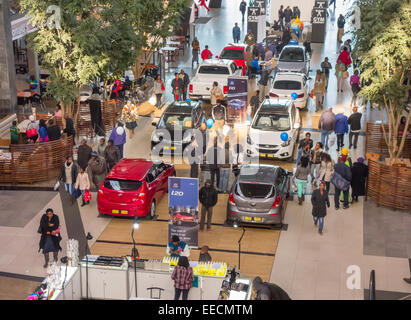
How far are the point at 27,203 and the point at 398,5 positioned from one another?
37.7 ft

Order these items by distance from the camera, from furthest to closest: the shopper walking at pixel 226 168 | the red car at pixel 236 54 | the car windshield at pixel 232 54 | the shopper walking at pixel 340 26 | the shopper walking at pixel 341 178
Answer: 1. the shopper walking at pixel 340 26
2. the car windshield at pixel 232 54
3. the red car at pixel 236 54
4. the shopper walking at pixel 226 168
5. the shopper walking at pixel 341 178

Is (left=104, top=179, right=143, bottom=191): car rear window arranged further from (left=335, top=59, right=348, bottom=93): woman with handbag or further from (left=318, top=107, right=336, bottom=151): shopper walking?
(left=335, top=59, right=348, bottom=93): woman with handbag

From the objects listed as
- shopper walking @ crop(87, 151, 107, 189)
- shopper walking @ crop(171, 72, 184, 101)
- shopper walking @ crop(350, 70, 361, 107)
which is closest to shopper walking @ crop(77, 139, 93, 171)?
shopper walking @ crop(87, 151, 107, 189)

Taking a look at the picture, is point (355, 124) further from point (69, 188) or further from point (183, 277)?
point (183, 277)

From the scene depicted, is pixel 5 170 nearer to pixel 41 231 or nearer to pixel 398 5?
pixel 41 231

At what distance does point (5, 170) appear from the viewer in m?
19.6

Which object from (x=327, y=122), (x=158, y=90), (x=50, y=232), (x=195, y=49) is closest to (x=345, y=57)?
(x=195, y=49)

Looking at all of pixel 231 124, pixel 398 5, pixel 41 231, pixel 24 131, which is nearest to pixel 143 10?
pixel 231 124

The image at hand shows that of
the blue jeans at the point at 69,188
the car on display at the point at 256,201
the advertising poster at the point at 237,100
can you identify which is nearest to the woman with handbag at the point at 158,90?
the advertising poster at the point at 237,100

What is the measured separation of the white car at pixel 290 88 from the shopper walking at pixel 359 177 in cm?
862

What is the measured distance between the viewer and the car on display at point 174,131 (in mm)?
21438

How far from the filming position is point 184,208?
15648mm

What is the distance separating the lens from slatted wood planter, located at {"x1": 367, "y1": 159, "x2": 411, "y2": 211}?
17609 millimetres

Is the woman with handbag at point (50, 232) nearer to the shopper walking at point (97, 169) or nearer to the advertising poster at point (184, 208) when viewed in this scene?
the advertising poster at point (184, 208)
